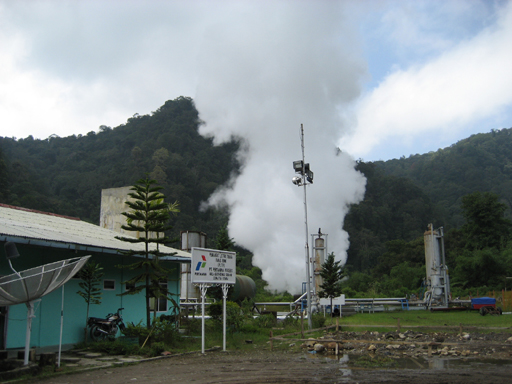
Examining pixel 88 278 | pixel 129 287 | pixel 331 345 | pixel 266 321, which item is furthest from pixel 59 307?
pixel 266 321

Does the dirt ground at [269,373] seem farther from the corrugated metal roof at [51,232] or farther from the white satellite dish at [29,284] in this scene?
the corrugated metal roof at [51,232]

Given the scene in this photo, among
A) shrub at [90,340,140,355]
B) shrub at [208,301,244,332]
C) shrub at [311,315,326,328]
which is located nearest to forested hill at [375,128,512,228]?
shrub at [311,315,326,328]

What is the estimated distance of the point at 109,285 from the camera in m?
18.1

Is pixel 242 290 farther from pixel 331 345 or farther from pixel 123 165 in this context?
pixel 123 165

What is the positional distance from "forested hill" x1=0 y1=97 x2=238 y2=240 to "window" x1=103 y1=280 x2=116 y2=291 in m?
50.6

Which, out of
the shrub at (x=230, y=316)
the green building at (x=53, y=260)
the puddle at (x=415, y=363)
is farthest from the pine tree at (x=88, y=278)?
the puddle at (x=415, y=363)

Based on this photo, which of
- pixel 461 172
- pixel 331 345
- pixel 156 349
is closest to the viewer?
pixel 156 349

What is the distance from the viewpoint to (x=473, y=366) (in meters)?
12.8

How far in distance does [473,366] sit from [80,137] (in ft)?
365

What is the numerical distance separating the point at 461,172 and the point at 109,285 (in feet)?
351

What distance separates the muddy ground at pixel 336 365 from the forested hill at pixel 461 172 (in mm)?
75019

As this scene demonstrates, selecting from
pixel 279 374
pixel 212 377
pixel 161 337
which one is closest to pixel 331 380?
pixel 279 374

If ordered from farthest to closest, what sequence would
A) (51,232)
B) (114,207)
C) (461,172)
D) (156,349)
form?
(461,172), (114,207), (51,232), (156,349)

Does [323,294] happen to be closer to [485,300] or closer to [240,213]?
[485,300]
